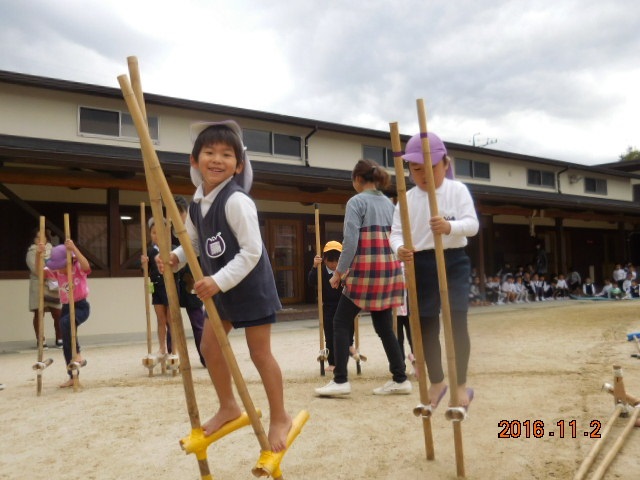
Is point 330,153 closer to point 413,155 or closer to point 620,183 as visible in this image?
point 413,155

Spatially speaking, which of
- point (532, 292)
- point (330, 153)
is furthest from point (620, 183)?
point (330, 153)

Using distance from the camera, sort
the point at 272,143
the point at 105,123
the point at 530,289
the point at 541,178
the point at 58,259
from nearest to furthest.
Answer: the point at 58,259 → the point at 105,123 → the point at 272,143 → the point at 530,289 → the point at 541,178

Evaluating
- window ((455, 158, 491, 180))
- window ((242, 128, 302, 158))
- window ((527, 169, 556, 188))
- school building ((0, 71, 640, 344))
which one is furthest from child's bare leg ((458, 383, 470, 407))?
window ((527, 169, 556, 188))

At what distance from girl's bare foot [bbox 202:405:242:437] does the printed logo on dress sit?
2.62 ft

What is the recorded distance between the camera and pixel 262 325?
2555 millimetres

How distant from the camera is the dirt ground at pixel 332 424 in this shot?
9.13ft

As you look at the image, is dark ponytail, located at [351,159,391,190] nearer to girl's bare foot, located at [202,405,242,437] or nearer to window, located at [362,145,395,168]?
girl's bare foot, located at [202,405,242,437]

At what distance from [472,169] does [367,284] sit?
54.9 ft

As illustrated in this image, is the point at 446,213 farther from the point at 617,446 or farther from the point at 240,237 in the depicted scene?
the point at 617,446

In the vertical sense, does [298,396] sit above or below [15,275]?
below

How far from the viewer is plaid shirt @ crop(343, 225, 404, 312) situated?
14.2 ft

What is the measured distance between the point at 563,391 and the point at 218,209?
11.0ft

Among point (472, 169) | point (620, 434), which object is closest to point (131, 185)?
point (620, 434)

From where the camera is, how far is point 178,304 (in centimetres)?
234
